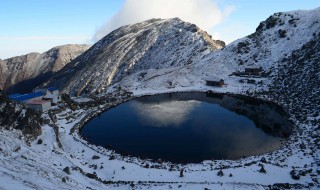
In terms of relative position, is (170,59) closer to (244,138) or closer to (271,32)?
(271,32)

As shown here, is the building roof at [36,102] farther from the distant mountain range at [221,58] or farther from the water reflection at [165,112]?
the distant mountain range at [221,58]

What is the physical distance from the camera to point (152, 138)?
202ft

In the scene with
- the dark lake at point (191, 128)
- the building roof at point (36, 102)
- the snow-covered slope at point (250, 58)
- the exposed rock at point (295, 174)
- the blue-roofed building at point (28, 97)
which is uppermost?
the snow-covered slope at point (250, 58)

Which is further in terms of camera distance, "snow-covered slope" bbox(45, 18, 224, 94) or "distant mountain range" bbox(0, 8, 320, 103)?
"snow-covered slope" bbox(45, 18, 224, 94)

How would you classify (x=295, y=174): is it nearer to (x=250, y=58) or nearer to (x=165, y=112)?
(x=165, y=112)

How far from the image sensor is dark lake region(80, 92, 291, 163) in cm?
5459

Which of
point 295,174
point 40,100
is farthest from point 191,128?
point 40,100

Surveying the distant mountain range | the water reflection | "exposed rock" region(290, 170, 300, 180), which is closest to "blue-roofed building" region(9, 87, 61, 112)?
the water reflection

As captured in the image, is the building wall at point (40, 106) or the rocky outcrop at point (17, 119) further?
the building wall at point (40, 106)

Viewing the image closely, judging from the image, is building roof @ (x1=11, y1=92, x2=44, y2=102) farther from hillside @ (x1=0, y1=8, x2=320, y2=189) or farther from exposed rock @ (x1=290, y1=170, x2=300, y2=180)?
exposed rock @ (x1=290, y1=170, x2=300, y2=180)

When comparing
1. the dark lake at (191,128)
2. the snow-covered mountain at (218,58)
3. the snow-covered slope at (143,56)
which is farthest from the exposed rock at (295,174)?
the snow-covered slope at (143,56)

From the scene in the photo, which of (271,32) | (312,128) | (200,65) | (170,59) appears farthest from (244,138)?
(170,59)

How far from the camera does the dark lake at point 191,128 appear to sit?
54594 millimetres

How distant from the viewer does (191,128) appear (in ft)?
219
